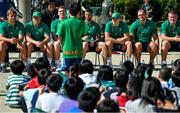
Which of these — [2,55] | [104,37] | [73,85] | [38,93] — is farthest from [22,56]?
[73,85]

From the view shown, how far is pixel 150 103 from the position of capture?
6.61m

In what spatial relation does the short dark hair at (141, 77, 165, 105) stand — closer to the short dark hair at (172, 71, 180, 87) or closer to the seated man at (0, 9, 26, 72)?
the short dark hair at (172, 71, 180, 87)

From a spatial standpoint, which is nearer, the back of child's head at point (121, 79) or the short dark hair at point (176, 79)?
the back of child's head at point (121, 79)

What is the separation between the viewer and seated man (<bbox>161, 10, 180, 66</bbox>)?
13.6 metres

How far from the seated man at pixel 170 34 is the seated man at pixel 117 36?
88 cm

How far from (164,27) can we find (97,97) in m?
7.87

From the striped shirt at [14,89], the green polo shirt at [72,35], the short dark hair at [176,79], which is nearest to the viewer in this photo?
the short dark hair at [176,79]

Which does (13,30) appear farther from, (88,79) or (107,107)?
(107,107)

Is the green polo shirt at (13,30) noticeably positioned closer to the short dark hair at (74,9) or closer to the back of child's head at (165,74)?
the short dark hair at (74,9)

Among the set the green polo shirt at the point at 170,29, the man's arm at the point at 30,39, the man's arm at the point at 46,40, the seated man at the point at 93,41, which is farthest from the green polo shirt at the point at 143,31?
the man's arm at the point at 30,39

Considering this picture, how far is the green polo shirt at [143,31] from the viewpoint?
13625mm

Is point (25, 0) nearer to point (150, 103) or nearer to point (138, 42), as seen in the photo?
point (138, 42)

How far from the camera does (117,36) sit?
535 inches

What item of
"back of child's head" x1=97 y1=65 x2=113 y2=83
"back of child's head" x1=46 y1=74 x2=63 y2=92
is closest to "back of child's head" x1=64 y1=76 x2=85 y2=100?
"back of child's head" x1=46 y1=74 x2=63 y2=92
